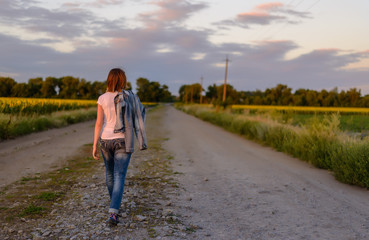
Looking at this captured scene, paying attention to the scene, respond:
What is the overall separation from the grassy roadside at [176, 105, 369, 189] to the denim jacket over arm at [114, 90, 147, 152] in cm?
520

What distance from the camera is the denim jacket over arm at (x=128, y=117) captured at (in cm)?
384

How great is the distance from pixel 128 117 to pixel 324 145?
287 inches

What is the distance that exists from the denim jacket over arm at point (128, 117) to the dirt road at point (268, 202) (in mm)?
1432

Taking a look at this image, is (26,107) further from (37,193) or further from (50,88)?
(50,88)

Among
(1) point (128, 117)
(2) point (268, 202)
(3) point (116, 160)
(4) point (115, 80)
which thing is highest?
(4) point (115, 80)

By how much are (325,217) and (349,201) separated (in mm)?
1317

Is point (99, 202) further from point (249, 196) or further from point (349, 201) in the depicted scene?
point (349, 201)

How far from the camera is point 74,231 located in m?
3.64

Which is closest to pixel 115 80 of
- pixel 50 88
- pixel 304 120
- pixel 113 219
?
pixel 113 219

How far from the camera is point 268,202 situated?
516 centimetres

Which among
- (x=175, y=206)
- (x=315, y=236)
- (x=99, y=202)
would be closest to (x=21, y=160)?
(x=99, y=202)

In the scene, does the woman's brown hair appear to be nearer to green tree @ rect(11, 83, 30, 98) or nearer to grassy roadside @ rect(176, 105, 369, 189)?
grassy roadside @ rect(176, 105, 369, 189)

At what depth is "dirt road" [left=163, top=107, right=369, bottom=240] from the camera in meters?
3.91

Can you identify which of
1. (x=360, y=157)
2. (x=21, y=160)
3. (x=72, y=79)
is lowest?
(x=21, y=160)
